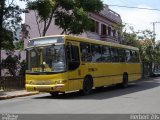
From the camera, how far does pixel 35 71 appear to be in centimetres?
1883

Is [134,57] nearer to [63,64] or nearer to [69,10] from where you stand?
[69,10]

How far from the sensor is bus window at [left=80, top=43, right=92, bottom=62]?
20.1 meters

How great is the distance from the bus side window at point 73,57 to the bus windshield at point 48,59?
378 mm

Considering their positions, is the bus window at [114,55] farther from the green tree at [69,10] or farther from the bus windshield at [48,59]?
the bus windshield at [48,59]

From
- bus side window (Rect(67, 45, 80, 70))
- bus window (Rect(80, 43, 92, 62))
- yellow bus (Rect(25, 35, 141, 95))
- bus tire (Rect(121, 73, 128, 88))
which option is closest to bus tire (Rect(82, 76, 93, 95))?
yellow bus (Rect(25, 35, 141, 95))

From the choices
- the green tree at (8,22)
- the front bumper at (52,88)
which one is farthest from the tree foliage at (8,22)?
the front bumper at (52,88)

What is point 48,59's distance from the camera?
18484 millimetres

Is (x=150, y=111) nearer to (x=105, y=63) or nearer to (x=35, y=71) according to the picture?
(x=35, y=71)

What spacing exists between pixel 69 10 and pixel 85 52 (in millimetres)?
11934

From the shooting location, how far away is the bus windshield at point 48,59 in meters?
18.3

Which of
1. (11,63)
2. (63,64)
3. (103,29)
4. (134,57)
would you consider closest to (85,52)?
(63,64)

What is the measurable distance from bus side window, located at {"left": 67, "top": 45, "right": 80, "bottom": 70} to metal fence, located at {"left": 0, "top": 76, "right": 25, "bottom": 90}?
6.98 metres

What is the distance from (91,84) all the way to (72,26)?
9.99 metres

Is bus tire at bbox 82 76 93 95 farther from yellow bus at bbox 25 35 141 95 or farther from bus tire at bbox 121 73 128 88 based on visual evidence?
bus tire at bbox 121 73 128 88
